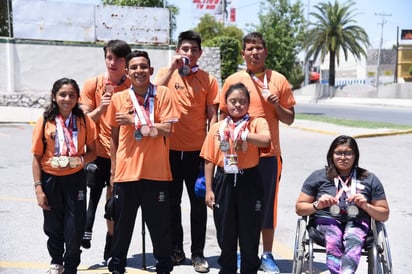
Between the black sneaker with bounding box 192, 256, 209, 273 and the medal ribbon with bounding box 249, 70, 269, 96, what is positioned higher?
the medal ribbon with bounding box 249, 70, 269, 96

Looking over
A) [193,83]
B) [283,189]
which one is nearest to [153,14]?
[283,189]

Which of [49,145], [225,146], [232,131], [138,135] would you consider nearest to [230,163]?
[225,146]

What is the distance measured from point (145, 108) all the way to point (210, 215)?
2.95 metres

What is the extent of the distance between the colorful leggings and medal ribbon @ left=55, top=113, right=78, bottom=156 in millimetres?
1962

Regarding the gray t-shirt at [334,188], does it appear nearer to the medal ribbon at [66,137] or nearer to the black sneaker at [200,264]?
the black sneaker at [200,264]

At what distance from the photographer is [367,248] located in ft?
12.6

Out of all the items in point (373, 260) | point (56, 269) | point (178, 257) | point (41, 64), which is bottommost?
point (178, 257)

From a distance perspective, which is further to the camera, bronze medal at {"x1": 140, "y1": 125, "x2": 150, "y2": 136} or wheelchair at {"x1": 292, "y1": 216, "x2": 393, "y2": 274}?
bronze medal at {"x1": 140, "y1": 125, "x2": 150, "y2": 136}

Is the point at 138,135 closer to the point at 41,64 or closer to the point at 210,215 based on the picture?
the point at 210,215

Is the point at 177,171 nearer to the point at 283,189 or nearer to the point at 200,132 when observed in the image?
the point at 200,132

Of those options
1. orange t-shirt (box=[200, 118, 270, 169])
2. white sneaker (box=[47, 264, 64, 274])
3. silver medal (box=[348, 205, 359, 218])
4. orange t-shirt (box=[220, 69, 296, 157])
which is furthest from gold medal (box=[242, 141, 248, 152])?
white sneaker (box=[47, 264, 64, 274])

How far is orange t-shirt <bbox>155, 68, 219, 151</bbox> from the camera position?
15.1 feet

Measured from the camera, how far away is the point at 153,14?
70.9 ft

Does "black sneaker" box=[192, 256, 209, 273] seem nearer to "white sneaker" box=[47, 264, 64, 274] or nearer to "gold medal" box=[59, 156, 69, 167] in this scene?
"white sneaker" box=[47, 264, 64, 274]
